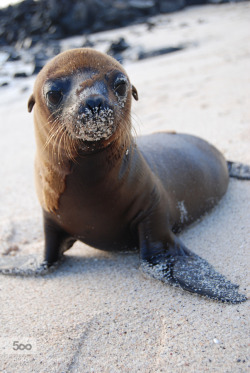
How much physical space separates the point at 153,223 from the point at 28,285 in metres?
0.90

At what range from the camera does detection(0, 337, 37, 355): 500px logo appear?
2.24 meters

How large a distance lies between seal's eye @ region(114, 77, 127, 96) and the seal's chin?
357 millimetres

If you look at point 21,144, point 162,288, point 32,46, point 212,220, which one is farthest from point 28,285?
point 32,46

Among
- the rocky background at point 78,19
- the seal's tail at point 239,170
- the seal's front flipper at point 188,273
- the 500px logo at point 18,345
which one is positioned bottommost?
the rocky background at point 78,19

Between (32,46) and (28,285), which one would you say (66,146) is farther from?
(32,46)

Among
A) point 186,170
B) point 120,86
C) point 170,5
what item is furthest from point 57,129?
point 170,5

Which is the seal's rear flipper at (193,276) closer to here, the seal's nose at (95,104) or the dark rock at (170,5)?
the seal's nose at (95,104)

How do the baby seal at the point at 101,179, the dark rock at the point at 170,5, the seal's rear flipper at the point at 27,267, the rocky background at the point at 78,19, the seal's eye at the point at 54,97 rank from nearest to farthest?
1. the baby seal at the point at 101,179
2. the seal's eye at the point at 54,97
3. the seal's rear flipper at the point at 27,267
4. the rocky background at the point at 78,19
5. the dark rock at the point at 170,5

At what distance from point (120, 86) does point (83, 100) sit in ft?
1.36

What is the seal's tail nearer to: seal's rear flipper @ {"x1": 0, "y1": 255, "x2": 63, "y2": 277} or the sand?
the sand

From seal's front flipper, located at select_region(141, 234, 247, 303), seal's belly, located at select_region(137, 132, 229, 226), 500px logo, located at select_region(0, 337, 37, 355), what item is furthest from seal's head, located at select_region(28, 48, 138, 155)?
500px logo, located at select_region(0, 337, 37, 355)

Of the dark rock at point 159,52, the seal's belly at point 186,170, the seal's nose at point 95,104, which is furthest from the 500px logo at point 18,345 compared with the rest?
the dark rock at point 159,52

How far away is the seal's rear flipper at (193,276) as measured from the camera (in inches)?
96.6

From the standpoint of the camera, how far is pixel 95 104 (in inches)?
89.5
